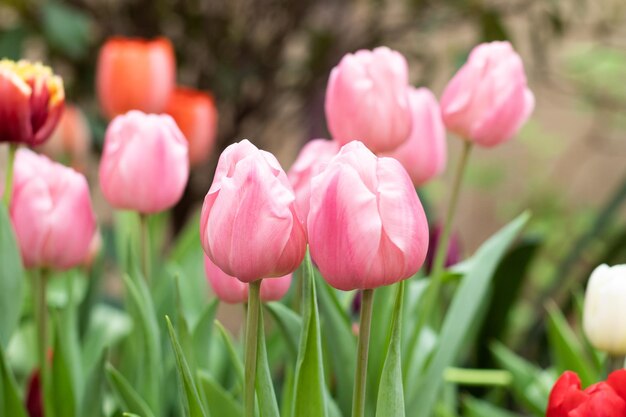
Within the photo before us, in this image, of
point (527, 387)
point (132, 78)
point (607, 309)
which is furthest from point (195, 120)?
point (607, 309)

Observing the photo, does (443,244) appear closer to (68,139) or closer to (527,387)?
(527,387)

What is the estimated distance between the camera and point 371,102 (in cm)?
38

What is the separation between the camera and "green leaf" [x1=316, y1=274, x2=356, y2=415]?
0.42m

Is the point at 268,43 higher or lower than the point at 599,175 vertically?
higher

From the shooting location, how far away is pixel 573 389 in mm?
312

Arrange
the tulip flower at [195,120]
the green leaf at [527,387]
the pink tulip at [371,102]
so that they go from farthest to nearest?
the tulip flower at [195,120] < the green leaf at [527,387] < the pink tulip at [371,102]

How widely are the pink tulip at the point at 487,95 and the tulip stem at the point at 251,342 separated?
0.15m

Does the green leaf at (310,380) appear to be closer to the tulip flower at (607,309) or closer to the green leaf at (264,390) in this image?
the green leaf at (264,390)

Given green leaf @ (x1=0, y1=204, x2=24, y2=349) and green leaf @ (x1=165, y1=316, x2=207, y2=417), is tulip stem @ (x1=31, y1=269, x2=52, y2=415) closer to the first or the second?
green leaf @ (x1=0, y1=204, x2=24, y2=349)

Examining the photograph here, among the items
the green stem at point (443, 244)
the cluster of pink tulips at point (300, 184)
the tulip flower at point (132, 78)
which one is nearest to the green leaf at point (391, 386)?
the cluster of pink tulips at point (300, 184)

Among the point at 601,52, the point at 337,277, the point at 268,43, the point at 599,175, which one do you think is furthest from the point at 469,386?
the point at 599,175

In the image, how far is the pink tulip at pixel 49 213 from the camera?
422 mm

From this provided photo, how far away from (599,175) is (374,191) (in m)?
2.01

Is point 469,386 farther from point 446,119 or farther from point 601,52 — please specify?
point 601,52
